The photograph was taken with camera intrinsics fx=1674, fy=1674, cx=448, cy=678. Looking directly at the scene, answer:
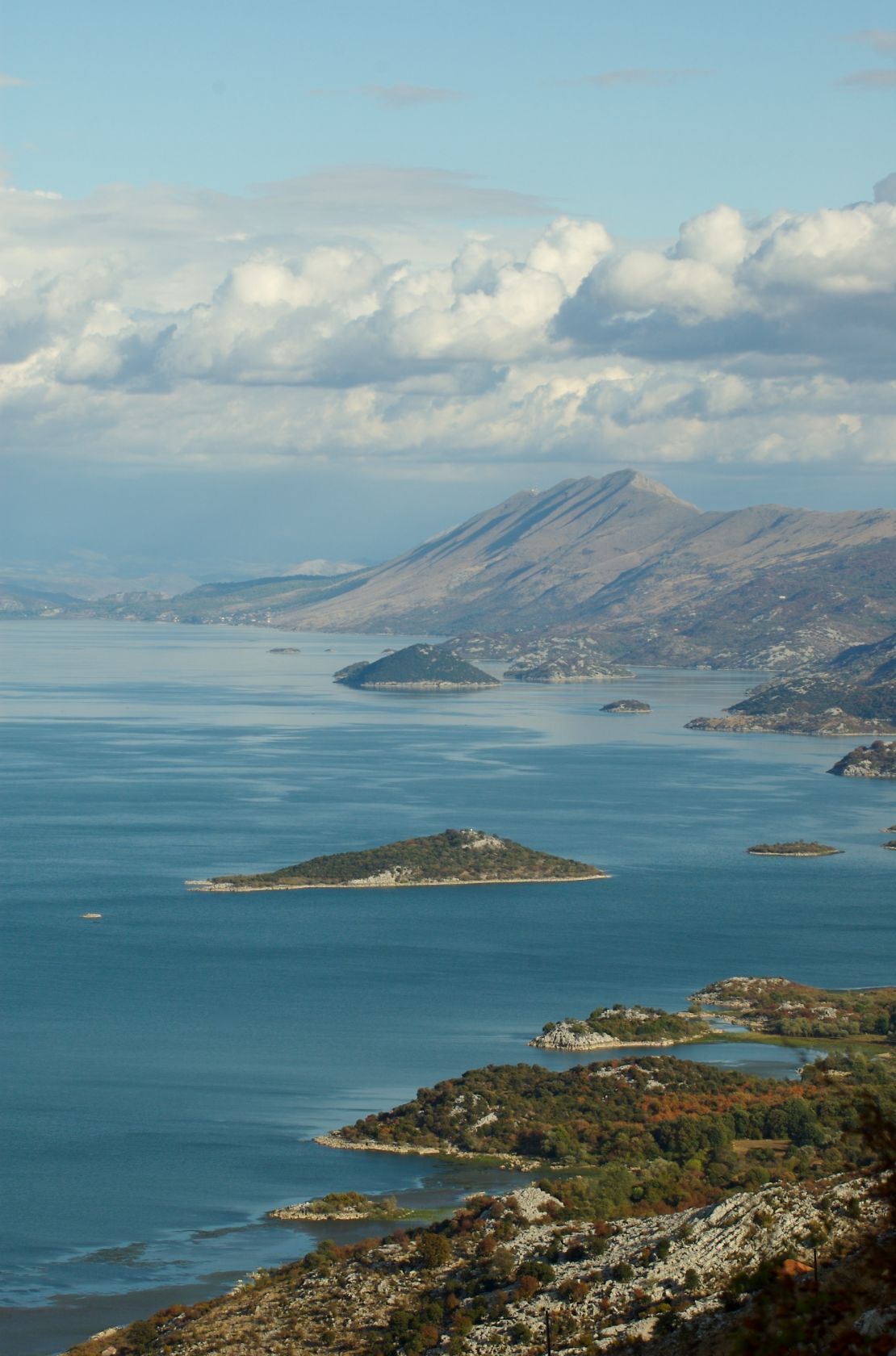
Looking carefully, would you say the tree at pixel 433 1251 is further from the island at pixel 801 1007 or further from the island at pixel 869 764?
the island at pixel 869 764

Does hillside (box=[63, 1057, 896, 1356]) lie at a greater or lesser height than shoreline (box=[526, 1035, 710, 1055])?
greater

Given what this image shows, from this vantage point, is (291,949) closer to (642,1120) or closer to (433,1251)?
(642,1120)

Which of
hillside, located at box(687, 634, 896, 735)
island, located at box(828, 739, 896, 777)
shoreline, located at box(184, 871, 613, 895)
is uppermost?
hillside, located at box(687, 634, 896, 735)

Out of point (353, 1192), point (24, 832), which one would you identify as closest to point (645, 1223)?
point (353, 1192)

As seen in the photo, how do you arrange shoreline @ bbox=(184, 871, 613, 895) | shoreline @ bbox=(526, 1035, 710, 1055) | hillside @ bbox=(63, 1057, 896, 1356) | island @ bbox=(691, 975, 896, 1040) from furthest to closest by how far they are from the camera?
shoreline @ bbox=(184, 871, 613, 895)
island @ bbox=(691, 975, 896, 1040)
shoreline @ bbox=(526, 1035, 710, 1055)
hillside @ bbox=(63, 1057, 896, 1356)

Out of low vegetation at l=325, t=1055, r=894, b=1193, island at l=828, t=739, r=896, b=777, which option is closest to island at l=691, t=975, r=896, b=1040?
low vegetation at l=325, t=1055, r=894, b=1193

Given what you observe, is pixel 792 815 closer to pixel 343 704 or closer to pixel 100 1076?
pixel 100 1076

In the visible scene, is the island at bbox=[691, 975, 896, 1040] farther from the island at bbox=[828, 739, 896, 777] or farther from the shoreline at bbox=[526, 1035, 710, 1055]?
the island at bbox=[828, 739, 896, 777]
